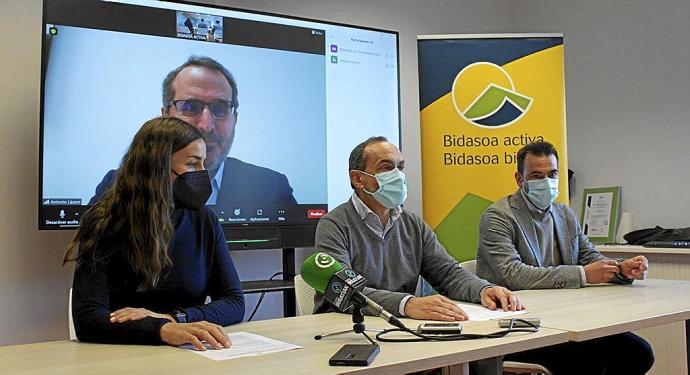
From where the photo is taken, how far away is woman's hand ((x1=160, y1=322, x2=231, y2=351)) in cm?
155

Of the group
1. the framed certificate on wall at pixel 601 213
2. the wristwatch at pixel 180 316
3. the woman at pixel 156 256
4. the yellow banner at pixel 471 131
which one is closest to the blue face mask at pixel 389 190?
the woman at pixel 156 256

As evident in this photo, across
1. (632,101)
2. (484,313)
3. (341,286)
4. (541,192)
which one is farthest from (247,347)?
(632,101)

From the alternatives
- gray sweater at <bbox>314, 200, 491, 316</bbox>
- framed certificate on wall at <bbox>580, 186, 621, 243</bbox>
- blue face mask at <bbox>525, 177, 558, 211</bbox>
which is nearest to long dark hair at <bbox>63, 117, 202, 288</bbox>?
gray sweater at <bbox>314, 200, 491, 316</bbox>

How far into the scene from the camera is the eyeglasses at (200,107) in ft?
10.4

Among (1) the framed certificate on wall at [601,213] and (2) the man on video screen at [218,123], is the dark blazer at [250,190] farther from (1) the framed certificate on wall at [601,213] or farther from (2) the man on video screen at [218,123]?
(1) the framed certificate on wall at [601,213]

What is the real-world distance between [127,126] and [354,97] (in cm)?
124

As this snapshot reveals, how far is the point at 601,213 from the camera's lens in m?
4.42

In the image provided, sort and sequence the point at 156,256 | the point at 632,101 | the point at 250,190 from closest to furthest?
1. the point at 156,256
2. the point at 250,190
3. the point at 632,101

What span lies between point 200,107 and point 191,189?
1385 millimetres

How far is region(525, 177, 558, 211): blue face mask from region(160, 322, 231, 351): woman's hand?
5.31 feet

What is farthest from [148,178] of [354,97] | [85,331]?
[354,97]

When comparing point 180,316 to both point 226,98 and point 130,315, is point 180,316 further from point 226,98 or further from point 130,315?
point 226,98

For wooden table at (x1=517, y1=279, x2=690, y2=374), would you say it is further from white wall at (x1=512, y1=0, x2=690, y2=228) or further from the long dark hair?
white wall at (x1=512, y1=0, x2=690, y2=228)

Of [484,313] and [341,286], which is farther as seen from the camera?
[484,313]
